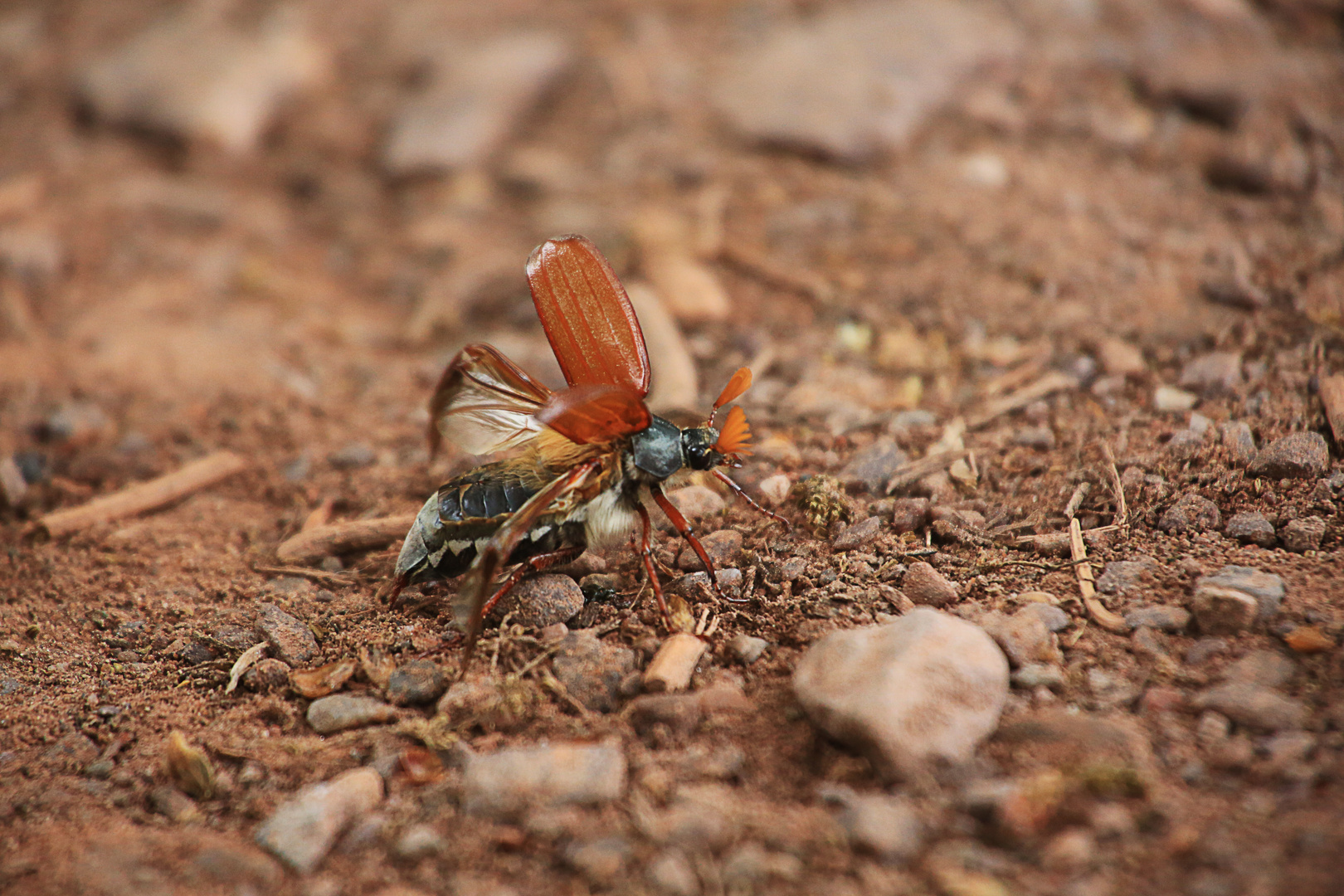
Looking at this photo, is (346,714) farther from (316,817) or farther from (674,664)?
(674,664)

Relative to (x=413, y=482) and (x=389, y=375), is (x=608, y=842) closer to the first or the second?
(x=413, y=482)

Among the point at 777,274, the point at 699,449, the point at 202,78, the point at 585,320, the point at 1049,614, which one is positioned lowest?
the point at 1049,614

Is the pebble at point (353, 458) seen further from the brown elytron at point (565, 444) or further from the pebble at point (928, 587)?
the pebble at point (928, 587)

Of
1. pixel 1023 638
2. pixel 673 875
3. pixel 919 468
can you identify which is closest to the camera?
pixel 673 875

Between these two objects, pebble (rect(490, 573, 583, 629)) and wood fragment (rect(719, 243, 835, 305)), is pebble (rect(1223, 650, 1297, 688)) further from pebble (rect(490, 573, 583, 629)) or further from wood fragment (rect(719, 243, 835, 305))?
wood fragment (rect(719, 243, 835, 305))

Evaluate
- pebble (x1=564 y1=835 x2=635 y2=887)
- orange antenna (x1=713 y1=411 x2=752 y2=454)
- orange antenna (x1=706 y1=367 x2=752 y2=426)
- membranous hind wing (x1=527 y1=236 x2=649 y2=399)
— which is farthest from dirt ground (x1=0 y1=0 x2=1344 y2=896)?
membranous hind wing (x1=527 y1=236 x2=649 y2=399)

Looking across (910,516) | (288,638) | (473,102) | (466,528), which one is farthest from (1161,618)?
(473,102)
